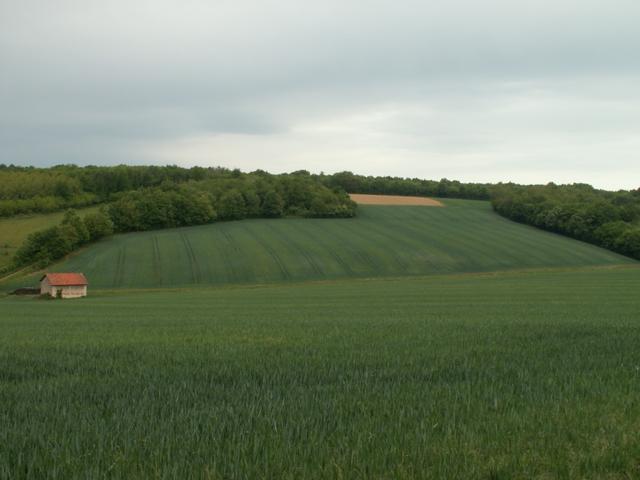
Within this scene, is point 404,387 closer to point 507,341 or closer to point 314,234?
point 507,341

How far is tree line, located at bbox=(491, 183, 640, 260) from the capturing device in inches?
3738

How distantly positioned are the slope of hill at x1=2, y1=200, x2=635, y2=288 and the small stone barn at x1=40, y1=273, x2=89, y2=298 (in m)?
4.49

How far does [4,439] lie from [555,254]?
286 ft

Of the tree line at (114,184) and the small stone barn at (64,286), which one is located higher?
the tree line at (114,184)

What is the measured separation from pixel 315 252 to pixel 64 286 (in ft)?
108

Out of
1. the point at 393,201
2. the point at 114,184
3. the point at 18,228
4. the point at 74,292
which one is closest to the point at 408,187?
the point at 393,201

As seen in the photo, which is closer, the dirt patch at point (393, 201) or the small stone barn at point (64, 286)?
the small stone barn at point (64, 286)

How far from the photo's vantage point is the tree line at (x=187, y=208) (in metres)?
78.4

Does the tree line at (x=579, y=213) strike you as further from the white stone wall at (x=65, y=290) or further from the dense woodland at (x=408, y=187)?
the white stone wall at (x=65, y=290)

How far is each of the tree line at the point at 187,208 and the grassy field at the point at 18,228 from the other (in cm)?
333

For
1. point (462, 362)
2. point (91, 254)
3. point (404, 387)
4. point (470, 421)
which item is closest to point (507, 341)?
point (462, 362)

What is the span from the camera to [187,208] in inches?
3944

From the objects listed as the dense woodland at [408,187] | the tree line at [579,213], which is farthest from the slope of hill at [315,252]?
the dense woodland at [408,187]

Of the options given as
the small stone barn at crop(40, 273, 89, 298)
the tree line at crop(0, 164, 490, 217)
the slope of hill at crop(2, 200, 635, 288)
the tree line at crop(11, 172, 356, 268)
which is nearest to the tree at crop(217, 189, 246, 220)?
the tree line at crop(11, 172, 356, 268)
